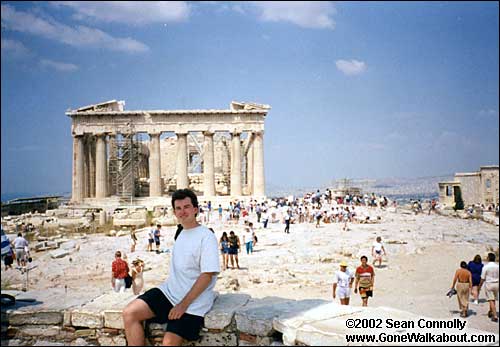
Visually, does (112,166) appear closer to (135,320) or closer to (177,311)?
(135,320)

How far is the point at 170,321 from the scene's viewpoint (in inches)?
178

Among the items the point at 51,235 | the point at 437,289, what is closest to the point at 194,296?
the point at 437,289

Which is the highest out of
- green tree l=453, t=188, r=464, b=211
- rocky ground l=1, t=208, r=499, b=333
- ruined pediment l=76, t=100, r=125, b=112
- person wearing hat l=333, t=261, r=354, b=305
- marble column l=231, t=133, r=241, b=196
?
ruined pediment l=76, t=100, r=125, b=112

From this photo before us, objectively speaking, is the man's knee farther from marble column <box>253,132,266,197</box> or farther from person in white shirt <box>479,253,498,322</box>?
marble column <box>253,132,266,197</box>

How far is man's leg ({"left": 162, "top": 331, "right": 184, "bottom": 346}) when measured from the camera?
434 cm

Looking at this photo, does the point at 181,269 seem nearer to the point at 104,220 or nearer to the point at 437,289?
the point at 437,289

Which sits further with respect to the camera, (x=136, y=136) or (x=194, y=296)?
(x=136, y=136)

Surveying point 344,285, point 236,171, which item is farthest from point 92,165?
point 344,285

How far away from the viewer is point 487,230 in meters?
22.4

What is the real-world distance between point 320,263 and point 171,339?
12.1 m

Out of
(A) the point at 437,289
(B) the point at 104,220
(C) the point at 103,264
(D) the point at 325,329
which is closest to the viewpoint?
(D) the point at 325,329

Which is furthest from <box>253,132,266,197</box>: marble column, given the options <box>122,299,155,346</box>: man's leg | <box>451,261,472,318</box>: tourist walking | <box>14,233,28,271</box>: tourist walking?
<box>122,299,155,346</box>: man's leg

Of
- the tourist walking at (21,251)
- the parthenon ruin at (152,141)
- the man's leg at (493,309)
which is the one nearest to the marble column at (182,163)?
the parthenon ruin at (152,141)

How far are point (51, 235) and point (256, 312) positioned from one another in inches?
788
